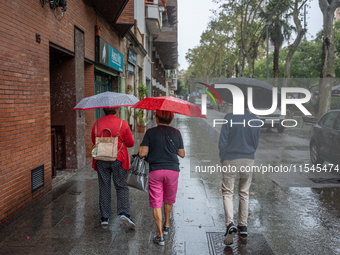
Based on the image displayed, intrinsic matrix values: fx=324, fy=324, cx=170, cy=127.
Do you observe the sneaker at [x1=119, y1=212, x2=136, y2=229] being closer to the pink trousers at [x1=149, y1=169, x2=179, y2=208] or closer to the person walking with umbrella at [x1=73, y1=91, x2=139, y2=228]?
the person walking with umbrella at [x1=73, y1=91, x2=139, y2=228]

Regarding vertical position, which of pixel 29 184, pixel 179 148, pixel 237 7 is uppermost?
pixel 237 7

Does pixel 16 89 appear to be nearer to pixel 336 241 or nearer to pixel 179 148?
pixel 179 148

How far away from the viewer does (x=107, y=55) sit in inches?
434

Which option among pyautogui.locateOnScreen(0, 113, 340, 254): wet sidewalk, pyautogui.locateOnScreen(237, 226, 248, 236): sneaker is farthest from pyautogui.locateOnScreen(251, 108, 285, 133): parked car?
pyautogui.locateOnScreen(237, 226, 248, 236): sneaker

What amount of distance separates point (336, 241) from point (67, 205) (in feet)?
13.8

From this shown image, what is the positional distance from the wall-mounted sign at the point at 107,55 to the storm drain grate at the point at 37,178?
15.9ft

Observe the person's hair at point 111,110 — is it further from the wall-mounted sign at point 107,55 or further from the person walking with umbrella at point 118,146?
the wall-mounted sign at point 107,55

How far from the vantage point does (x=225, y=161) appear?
4.31m

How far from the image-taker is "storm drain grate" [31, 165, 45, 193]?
5.69 metres

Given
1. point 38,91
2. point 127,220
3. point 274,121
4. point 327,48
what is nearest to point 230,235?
point 127,220

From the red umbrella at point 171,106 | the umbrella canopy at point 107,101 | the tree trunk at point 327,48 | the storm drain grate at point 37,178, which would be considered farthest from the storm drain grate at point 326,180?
the tree trunk at point 327,48

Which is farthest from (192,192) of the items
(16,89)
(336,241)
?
(16,89)

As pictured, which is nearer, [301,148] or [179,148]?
[179,148]

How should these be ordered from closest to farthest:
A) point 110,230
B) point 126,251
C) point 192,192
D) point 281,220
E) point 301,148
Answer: point 126,251 → point 110,230 → point 281,220 → point 192,192 → point 301,148
